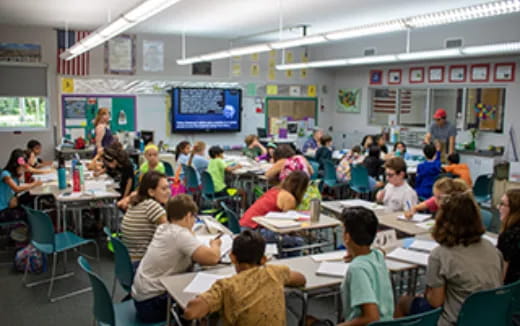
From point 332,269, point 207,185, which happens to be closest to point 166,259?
point 332,269

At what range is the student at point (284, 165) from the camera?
239 inches

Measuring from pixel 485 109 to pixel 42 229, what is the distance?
784 centimetres

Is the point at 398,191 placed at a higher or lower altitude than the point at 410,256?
higher

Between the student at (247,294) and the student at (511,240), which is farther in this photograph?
the student at (511,240)

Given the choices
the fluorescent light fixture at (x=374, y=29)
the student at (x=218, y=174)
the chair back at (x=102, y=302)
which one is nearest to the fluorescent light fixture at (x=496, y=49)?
the fluorescent light fixture at (x=374, y=29)

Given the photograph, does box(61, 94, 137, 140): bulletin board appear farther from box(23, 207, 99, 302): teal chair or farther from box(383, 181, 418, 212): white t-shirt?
box(383, 181, 418, 212): white t-shirt

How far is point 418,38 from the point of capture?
32.4 feet

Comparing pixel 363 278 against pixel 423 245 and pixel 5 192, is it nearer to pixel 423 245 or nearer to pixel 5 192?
pixel 423 245

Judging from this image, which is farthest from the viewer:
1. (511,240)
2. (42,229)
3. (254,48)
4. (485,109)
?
(485,109)

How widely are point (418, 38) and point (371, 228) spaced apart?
27.6ft

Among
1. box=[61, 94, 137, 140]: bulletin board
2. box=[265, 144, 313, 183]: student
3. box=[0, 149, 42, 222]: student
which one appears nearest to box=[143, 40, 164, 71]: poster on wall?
box=[61, 94, 137, 140]: bulletin board

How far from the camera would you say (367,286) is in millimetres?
2238

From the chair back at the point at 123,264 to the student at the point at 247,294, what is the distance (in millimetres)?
1118

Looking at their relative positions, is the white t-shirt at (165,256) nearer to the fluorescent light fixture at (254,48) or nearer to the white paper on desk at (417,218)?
the white paper on desk at (417,218)
